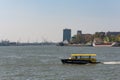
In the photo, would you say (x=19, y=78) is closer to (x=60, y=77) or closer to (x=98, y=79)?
(x=60, y=77)

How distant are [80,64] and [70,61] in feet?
6.76

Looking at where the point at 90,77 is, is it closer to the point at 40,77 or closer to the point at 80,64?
the point at 40,77

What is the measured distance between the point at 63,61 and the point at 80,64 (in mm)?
3456

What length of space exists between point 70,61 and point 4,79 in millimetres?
26556

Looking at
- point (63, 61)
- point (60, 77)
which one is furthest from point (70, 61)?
point (60, 77)

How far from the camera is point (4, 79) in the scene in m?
49.8

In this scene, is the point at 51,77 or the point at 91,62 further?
the point at 91,62

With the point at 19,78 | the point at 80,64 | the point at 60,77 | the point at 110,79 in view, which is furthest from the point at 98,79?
the point at 80,64

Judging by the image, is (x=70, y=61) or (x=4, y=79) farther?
(x=70, y=61)

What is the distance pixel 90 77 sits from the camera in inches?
2055

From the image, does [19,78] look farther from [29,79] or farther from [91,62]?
[91,62]

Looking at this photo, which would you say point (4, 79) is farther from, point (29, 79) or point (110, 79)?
point (110, 79)

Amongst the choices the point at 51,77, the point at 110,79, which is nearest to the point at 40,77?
the point at 51,77

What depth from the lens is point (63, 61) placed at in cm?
7562
